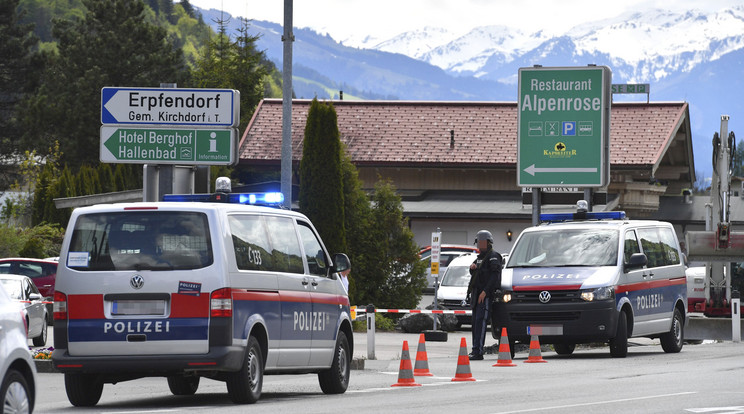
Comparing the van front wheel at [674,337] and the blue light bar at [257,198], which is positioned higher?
the blue light bar at [257,198]

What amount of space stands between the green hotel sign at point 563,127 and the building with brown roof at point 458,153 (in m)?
21.7

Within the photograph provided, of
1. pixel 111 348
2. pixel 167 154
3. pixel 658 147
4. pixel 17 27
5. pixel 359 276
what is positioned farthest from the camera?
pixel 17 27

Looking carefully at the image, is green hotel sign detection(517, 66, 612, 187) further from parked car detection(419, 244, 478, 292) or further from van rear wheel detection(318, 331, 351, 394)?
parked car detection(419, 244, 478, 292)

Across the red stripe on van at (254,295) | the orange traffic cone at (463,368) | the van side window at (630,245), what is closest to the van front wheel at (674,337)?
the van side window at (630,245)

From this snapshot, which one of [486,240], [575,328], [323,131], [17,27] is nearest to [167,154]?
[486,240]

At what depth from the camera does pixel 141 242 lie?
510 inches

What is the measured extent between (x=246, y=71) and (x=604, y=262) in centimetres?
6516

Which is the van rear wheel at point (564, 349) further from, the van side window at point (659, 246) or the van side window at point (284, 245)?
the van side window at point (284, 245)

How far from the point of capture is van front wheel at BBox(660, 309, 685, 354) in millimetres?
23203

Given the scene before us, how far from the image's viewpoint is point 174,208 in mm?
13086

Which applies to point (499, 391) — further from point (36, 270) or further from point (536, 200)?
point (36, 270)

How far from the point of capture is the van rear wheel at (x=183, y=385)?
15039mm

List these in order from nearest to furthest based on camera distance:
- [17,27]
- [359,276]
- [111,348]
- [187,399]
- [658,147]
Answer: [111,348], [187,399], [359,276], [658,147], [17,27]

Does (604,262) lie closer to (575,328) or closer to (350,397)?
(575,328)
